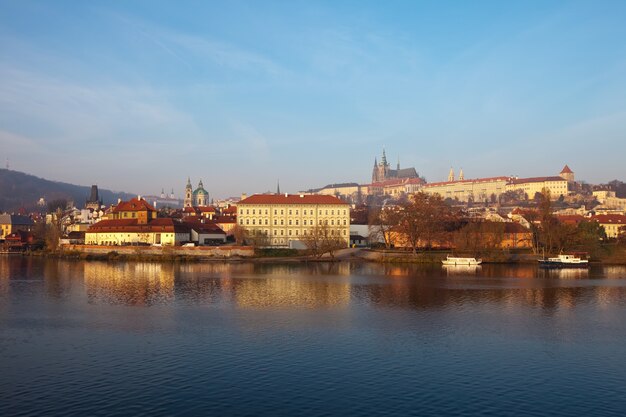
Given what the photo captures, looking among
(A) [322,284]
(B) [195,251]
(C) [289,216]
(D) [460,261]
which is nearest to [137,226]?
(B) [195,251]

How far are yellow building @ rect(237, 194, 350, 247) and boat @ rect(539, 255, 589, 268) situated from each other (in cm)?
2629

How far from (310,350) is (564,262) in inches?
1793

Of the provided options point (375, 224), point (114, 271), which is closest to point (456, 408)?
point (114, 271)

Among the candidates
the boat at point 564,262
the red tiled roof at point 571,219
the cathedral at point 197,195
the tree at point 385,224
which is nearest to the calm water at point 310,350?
the boat at point 564,262

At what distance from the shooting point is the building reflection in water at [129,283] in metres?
33.0

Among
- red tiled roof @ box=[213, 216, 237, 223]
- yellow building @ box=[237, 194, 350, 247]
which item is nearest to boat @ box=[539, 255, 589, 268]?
yellow building @ box=[237, 194, 350, 247]

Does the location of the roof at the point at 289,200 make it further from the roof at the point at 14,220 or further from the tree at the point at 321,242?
the roof at the point at 14,220

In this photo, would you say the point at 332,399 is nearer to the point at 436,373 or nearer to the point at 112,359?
the point at 436,373

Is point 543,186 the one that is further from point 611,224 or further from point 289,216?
point 289,216

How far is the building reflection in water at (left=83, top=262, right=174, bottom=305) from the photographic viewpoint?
33.0 meters

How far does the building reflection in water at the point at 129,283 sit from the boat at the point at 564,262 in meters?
36.8

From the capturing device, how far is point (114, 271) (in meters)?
50.8

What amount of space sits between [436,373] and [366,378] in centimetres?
231

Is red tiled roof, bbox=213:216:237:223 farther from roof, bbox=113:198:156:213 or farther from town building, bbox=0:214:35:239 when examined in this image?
town building, bbox=0:214:35:239
